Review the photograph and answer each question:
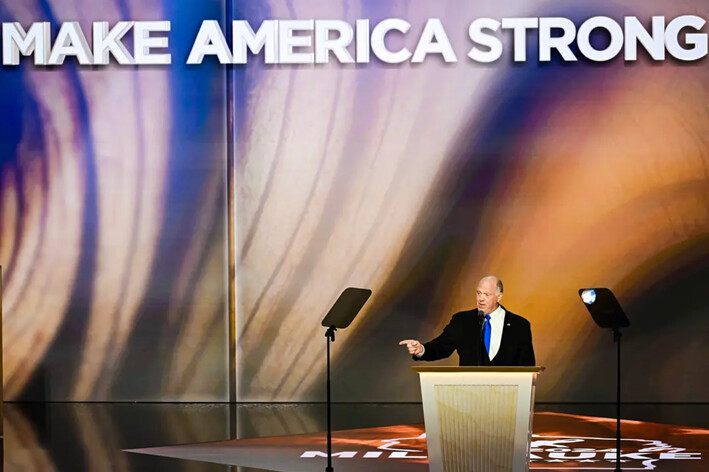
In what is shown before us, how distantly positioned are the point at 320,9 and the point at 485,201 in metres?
2.15

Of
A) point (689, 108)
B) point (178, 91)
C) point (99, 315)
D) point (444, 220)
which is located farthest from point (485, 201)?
point (99, 315)

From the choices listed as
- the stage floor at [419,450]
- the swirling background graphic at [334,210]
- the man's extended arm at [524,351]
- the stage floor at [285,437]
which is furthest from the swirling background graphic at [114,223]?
the man's extended arm at [524,351]

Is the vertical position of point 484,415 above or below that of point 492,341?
below

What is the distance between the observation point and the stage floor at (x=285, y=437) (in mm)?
6391

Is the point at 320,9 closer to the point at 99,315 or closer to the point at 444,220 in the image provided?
the point at 444,220

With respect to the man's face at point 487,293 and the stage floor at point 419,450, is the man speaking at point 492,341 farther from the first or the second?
the stage floor at point 419,450

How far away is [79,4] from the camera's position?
9.70 meters

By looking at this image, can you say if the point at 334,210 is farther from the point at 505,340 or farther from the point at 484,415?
the point at 484,415

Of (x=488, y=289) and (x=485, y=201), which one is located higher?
(x=485, y=201)

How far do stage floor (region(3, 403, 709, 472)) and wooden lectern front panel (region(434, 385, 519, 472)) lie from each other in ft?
4.48

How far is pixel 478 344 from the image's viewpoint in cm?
533

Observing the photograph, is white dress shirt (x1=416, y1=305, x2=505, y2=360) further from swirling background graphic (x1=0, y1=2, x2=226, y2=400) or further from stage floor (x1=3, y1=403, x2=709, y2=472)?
swirling background graphic (x1=0, y1=2, x2=226, y2=400)

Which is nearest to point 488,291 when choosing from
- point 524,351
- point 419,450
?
point 524,351

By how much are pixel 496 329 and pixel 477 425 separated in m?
0.70
